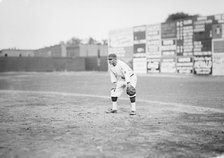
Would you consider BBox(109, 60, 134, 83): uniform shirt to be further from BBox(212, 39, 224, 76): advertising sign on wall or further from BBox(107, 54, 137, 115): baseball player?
BBox(212, 39, 224, 76): advertising sign on wall

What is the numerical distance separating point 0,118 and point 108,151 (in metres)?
4.14

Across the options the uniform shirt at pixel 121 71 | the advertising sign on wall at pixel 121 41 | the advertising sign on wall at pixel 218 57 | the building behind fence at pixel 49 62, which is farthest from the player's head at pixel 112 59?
the building behind fence at pixel 49 62

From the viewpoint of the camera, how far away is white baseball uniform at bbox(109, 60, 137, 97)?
25.7 feet

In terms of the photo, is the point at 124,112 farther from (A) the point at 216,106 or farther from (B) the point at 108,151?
(B) the point at 108,151

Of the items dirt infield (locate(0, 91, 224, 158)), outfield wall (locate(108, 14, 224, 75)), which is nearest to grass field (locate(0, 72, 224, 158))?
dirt infield (locate(0, 91, 224, 158))

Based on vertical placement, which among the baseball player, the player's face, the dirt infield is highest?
the player's face

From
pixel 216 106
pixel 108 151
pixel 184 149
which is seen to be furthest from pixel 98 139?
pixel 216 106

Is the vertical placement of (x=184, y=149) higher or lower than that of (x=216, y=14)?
lower

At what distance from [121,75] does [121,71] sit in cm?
18

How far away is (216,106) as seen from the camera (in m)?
9.09

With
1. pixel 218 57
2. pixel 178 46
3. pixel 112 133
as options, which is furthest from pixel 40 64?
pixel 112 133

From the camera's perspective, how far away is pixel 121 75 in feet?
26.7

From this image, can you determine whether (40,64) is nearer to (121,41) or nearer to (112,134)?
(121,41)

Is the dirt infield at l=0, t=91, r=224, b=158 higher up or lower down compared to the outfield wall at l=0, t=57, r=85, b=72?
lower down
